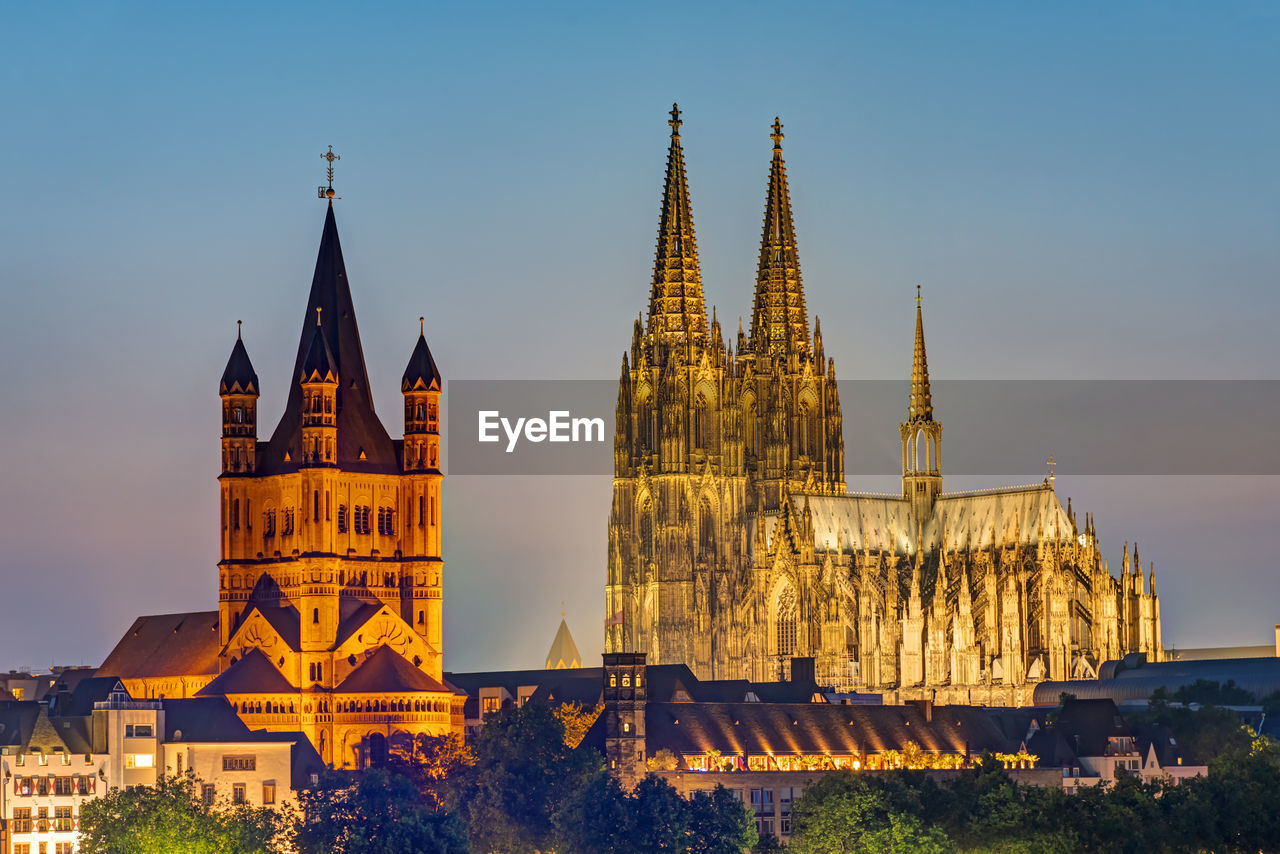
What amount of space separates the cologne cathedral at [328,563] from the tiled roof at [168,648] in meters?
0.16

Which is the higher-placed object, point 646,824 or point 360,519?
point 360,519

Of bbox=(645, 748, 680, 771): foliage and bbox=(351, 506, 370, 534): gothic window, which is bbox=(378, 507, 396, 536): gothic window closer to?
bbox=(351, 506, 370, 534): gothic window

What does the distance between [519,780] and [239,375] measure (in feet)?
112

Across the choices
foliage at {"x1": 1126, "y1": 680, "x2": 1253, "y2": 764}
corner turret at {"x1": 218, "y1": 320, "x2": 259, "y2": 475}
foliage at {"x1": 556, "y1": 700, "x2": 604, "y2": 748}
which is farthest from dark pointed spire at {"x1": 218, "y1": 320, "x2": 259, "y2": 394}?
→ foliage at {"x1": 1126, "y1": 680, "x2": 1253, "y2": 764}

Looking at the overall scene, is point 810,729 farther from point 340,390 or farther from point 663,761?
point 340,390

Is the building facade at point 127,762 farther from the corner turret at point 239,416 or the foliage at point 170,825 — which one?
the corner turret at point 239,416

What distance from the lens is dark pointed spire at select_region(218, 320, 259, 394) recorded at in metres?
171

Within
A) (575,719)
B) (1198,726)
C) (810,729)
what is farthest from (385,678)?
(1198,726)

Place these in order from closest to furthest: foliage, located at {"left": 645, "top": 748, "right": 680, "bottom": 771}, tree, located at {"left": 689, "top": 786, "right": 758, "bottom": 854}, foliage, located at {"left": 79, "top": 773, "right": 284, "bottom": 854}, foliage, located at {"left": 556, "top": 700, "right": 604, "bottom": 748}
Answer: foliage, located at {"left": 79, "top": 773, "right": 284, "bottom": 854} → tree, located at {"left": 689, "top": 786, "right": 758, "bottom": 854} → foliage, located at {"left": 645, "top": 748, "right": 680, "bottom": 771} → foliage, located at {"left": 556, "top": 700, "right": 604, "bottom": 748}

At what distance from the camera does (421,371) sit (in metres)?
172

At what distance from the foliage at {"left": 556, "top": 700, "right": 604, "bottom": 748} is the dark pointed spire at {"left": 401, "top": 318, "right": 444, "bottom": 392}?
19.4 metres

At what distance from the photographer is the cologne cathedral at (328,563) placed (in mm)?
163125

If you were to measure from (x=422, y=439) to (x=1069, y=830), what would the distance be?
170 ft

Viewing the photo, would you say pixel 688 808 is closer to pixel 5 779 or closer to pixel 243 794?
pixel 243 794
